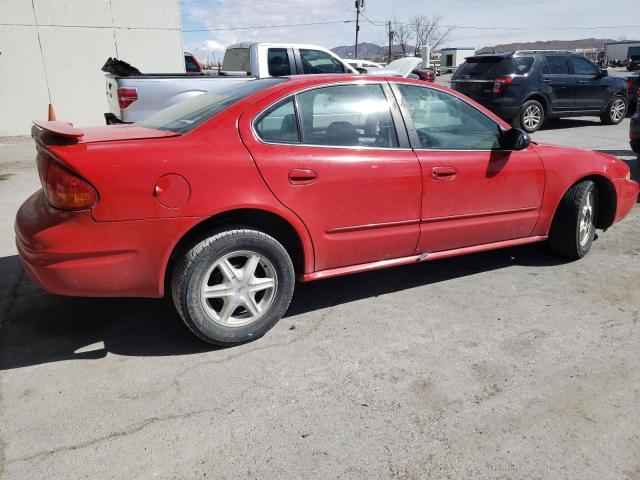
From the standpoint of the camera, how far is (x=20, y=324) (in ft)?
11.5

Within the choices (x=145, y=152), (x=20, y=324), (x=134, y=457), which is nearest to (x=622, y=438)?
(x=134, y=457)

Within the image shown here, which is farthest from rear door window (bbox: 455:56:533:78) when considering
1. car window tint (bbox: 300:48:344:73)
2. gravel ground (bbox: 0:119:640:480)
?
gravel ground (bbox: 0:119:640:480)

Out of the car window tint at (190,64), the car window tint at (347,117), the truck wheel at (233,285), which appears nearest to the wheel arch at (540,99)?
the car window tint at (347,117)

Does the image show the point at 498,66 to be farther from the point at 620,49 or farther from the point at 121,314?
the point at 620,49

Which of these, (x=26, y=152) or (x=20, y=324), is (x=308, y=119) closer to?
(x=20, y=324)

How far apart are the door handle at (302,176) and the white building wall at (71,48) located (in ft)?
40.9

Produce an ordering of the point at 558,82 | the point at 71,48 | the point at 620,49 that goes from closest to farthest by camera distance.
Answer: the point at 558,82
the point at 71,48
the point at 620,49

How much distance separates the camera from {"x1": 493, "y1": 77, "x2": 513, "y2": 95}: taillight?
466 inches

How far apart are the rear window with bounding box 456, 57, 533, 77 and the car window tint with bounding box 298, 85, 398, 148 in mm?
9475

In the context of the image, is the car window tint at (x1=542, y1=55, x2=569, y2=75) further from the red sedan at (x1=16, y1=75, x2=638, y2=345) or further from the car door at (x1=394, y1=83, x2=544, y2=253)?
the car door at (x1=394, y1=83, x2=544, y2=253)

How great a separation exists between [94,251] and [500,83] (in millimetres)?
11006

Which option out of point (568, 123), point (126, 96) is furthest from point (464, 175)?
point (568, 123)

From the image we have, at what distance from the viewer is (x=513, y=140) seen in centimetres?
404

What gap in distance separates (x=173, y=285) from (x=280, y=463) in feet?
4.02
